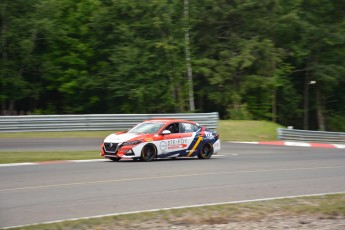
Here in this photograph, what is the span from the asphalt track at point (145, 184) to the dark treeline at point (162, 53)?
19.6m

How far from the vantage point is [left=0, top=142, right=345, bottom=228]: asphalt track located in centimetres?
978

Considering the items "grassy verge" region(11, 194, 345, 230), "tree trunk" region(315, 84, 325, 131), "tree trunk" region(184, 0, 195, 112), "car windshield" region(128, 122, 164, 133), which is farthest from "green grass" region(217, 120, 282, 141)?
"grassy verge" region(11, 194, 345, 230)

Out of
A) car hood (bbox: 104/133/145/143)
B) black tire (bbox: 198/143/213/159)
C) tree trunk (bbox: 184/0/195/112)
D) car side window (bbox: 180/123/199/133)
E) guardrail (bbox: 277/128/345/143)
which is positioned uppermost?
tree trunk (bbox: 184/0/195/112)

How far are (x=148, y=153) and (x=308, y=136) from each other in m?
15.8

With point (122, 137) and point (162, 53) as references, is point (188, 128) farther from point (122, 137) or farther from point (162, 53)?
point (162, 53)

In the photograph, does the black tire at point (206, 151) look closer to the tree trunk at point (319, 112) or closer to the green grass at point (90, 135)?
the green grass at point (90, 135)

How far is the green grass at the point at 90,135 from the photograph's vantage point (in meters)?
19.1

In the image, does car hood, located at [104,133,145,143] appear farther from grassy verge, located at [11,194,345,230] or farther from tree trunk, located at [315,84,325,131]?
tree trunk, located at [315,84,325,131]

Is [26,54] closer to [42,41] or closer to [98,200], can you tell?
[42,41]

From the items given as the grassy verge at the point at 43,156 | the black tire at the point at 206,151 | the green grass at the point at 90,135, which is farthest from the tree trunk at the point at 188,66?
the black tire at the point at 206,151

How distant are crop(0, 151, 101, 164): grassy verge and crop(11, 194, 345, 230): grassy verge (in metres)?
9.73

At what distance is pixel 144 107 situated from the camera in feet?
126

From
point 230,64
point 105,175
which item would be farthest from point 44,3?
point 105,175

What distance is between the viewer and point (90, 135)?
28266mm
